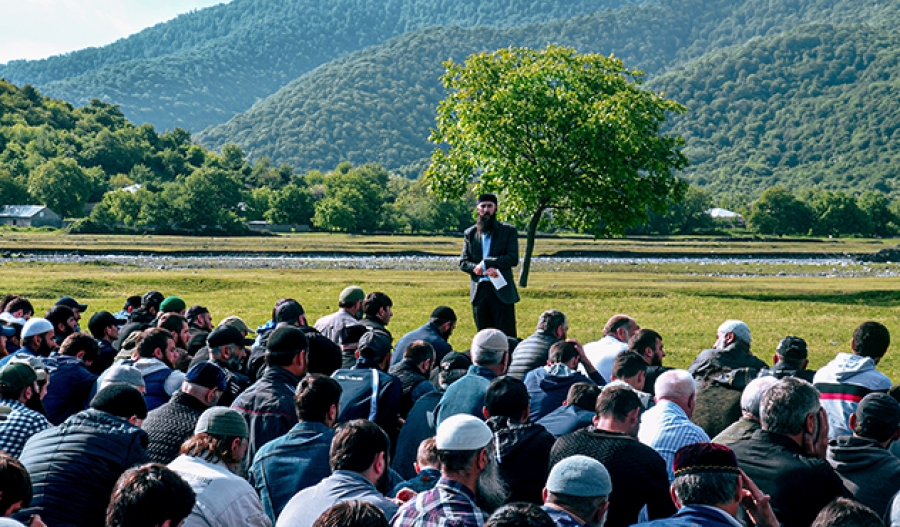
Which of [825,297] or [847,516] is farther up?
[847,516]

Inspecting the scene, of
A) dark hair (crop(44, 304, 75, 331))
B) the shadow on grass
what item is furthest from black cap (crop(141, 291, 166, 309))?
the shadow on grass

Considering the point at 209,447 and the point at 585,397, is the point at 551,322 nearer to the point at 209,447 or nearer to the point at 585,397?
the point at 585,397

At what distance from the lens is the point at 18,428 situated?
725cm

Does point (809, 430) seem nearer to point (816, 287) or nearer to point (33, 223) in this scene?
point (816, 287)

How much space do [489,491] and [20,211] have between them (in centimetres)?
17535

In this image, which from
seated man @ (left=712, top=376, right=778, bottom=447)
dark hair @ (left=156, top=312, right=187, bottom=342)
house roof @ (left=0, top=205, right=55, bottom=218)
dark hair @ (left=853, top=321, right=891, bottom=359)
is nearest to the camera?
seated man @ (left=712, top=376, right=778, bottom=447)

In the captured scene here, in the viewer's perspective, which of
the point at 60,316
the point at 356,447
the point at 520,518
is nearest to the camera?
the point at 520,518

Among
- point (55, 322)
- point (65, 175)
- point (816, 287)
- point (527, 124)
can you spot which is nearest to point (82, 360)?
point (55, 322)

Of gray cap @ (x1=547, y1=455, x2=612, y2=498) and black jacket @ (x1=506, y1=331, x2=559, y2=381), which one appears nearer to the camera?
gray cap @ (x1=547, y1=455, x2=612, y2=498)

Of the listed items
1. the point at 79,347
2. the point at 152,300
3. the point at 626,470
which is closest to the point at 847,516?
the point at 626,470

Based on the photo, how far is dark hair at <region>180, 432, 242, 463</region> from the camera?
6.13 meters

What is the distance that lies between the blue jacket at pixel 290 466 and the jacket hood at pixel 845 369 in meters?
5.48

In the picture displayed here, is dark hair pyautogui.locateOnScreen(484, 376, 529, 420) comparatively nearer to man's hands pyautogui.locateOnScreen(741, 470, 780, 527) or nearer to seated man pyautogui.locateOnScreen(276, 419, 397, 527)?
seated man pyautogui.locateOnScreen(276, 419, 397, 527)

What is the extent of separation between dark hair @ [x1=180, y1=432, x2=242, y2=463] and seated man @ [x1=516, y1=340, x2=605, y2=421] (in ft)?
11.3
